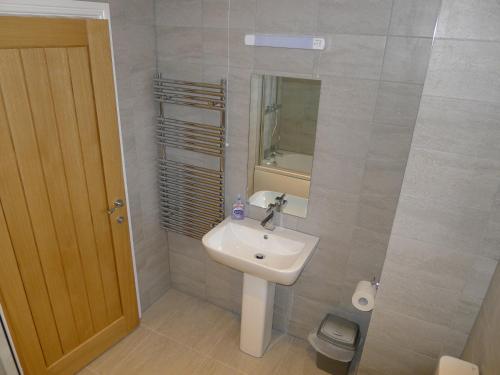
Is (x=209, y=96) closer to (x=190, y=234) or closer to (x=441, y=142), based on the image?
(x=190, y=234)

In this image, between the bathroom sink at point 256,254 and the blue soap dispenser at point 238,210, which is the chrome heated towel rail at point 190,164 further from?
the bathroom sink at point 256,254

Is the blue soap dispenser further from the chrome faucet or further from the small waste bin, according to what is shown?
the small waste bin

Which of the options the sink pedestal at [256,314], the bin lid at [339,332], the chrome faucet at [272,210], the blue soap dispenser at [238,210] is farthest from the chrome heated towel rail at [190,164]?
the bin lid at [339,332]

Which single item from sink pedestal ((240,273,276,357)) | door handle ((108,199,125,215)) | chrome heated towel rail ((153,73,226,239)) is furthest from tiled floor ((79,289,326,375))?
door handle ((108,199,125,215))

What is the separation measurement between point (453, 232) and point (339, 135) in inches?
31.1

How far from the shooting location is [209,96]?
244cm

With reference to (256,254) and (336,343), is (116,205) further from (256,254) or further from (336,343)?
(336,343)

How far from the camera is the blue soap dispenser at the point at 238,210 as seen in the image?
2.59m

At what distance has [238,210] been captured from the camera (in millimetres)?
2582

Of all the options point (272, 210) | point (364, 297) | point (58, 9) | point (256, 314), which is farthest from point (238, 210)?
point (58, 9)

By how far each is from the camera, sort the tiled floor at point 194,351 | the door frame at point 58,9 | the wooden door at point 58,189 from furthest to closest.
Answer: the tiled floor at point 194,351 < the wooden door at point 58,189 < the door frame at point 58,9

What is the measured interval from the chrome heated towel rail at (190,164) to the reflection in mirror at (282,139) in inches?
8.9

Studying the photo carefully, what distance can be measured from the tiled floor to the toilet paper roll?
740 mm

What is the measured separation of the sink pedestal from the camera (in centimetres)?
244
